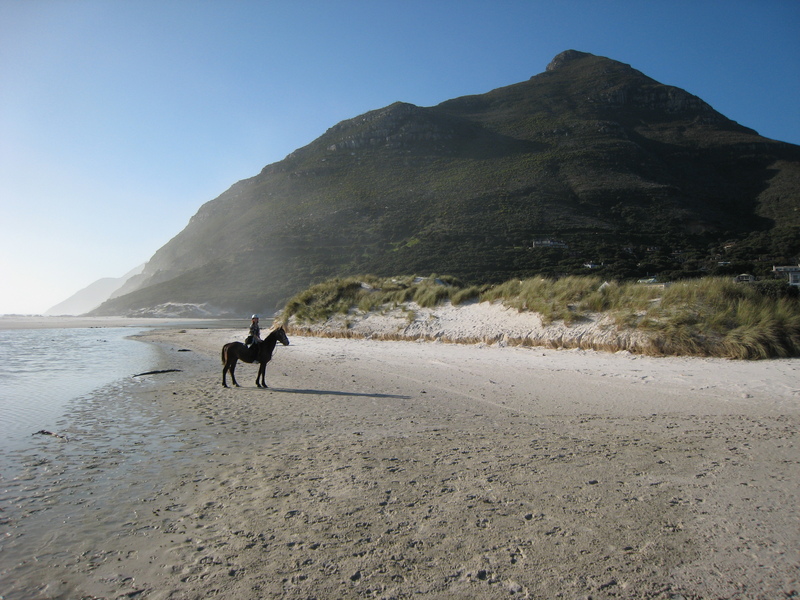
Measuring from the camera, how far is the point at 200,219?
10962 centimetres

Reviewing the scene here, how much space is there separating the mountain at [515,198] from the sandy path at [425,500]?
109 feet

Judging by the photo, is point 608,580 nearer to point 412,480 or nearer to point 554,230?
point 412,480

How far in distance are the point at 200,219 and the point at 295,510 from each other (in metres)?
120

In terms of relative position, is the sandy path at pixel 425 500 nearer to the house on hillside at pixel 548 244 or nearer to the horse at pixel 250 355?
the horse at pixel 250 355

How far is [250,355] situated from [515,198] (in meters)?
54.6

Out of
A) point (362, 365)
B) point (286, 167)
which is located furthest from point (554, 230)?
point (286, 167)

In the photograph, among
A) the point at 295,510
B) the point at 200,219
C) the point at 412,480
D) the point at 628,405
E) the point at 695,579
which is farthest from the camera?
the point at 200,219

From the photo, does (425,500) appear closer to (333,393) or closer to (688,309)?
(333,393)

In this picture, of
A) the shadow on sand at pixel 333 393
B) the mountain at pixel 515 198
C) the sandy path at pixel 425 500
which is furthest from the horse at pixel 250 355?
the mountain at pixel 515 198

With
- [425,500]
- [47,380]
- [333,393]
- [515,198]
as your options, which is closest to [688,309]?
[333,393]

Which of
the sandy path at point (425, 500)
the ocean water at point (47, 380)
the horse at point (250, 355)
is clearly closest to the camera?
the sandy path at point (425, 500)

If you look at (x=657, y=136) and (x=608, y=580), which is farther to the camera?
(x=657, y=136)

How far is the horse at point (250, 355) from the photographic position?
8047 mm

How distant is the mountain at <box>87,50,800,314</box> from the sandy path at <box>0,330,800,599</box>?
3327 centimetres
